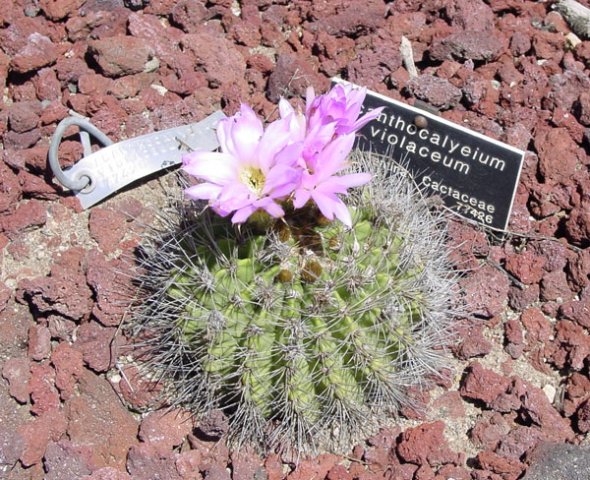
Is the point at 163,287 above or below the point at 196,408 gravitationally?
above

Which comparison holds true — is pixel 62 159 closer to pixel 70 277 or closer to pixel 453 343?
pixel 70 277

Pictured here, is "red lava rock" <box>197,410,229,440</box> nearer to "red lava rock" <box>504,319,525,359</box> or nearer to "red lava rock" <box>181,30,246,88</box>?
"red lava rock" <box>504,319,525,359</box>

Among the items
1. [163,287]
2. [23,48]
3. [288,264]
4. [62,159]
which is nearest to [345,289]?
[288,264]

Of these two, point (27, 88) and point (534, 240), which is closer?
point (534, 240)

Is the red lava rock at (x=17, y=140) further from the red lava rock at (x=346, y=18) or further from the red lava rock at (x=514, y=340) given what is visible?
the red lava rock at (x=514, y=340)

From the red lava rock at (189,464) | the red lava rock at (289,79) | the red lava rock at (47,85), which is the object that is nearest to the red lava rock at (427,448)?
the red lava rock at (189,464)

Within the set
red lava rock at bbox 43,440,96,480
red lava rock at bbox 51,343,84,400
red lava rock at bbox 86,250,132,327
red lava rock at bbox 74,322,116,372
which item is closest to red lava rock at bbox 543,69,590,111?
red lava rock at bbox 86,250,132,327
